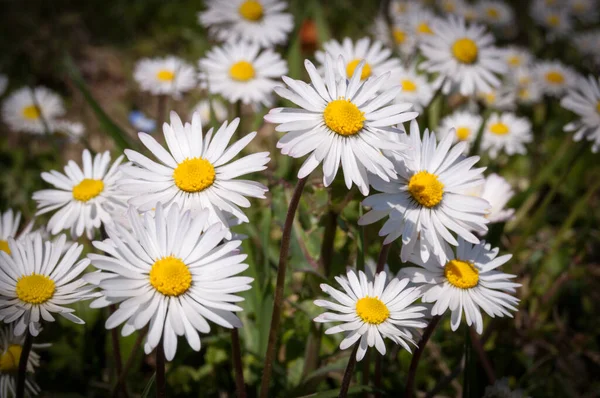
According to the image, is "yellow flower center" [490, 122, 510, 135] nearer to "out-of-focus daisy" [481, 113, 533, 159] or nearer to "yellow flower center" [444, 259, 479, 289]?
"out-of-focus daisy" [481, 113, 533, 159]

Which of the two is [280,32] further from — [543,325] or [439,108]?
[543,325]

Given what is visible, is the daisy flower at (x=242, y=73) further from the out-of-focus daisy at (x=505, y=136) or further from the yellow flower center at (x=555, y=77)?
the yellow flower center at (x=555, y=77)

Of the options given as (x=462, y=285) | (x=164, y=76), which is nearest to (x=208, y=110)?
(x=164, y=76)

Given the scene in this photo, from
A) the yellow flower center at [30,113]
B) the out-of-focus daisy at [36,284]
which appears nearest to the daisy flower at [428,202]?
the out-of-focus daisy at [36,284]

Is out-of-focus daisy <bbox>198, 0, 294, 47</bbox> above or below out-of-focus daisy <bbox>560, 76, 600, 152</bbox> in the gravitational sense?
above

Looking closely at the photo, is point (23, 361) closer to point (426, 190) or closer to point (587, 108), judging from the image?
point (426, 190)

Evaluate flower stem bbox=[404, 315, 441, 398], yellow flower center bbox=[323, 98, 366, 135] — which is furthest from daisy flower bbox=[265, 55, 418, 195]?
flower stem bbox=[404, 315, 441, 398]
